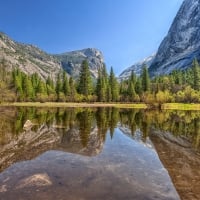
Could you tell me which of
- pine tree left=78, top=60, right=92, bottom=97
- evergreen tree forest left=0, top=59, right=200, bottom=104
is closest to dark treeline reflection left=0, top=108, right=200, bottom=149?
evergreen tree forest left=0, top=59, right=200, bottom=104

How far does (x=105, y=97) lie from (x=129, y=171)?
324 ft

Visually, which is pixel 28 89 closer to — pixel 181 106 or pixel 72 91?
pixel 72 91

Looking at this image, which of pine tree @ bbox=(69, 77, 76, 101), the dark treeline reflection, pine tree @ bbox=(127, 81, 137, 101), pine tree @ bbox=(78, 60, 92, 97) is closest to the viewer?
the dark treeline reflection

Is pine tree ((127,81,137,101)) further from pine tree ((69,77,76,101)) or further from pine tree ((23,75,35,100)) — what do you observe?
pine tree ((23,75,35,100))

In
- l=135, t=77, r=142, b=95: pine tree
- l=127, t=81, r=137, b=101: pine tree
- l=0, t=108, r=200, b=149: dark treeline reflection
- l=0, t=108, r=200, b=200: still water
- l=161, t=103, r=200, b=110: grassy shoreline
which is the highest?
l=135, t=77, r=142, b=95: pine tree

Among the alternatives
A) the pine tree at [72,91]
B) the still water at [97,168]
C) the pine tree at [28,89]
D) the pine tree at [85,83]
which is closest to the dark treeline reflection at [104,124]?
the still water at [97,168]

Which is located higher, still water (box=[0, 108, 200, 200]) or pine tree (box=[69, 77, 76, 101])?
pine tree (box=[69, 77, 76, 101])

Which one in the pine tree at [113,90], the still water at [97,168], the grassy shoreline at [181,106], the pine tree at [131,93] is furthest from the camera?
the pine tree at [113,90]

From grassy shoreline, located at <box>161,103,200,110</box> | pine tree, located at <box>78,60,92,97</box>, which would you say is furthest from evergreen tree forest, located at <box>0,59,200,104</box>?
grassy shoreline, located at <box>161,103,200,110</box>

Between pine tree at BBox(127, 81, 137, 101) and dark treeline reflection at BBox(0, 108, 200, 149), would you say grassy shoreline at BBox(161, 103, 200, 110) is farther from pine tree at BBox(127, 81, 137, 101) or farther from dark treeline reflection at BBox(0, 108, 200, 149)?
dark treeline reflection at BBox(0, 108, 200, 149)

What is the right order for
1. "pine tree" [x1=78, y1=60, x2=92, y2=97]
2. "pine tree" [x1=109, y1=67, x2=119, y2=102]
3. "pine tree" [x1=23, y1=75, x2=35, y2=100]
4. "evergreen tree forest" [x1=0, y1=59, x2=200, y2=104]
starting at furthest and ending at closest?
"pine tree" [x1=78, y1=60, x2=92, y2=97] < "pine tree" [x1=23, y1=75, x2=35, y2=100] < "pine tree" [x1=109, y1=67, x2=119, y2=102] < "evergreen tree forest" [x1=0, y1=59, x2=200, y2=104]

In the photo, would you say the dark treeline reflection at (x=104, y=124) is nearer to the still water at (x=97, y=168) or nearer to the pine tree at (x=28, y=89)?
the still water at (x=97, y=168)

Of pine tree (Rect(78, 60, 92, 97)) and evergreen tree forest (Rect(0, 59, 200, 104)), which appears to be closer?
evergreen tree forest (Rect(0, 59, 200, 104))

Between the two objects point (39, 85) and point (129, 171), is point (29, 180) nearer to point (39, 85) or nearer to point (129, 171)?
point (129, 171)
